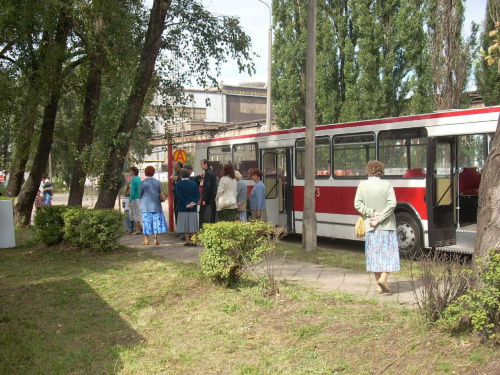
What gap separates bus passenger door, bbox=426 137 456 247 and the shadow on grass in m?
6.88

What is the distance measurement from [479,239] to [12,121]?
42.8ft

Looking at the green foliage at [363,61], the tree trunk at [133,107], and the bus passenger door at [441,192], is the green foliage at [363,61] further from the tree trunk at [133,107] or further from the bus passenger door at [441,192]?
the tree trunk at [133,107]

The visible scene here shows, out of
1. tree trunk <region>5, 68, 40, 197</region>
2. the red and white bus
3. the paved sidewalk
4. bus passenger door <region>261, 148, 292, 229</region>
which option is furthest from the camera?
bus passenger door <region>261, 148, 292, 229</region>

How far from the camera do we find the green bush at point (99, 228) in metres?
11.2

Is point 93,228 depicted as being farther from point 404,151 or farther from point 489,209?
point 489,209

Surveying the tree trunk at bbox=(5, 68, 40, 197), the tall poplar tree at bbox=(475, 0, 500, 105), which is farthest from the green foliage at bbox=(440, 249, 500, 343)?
the tall poplar tree at bbox=(475, 0, 500, 105)

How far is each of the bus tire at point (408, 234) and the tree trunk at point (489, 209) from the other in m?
6.79

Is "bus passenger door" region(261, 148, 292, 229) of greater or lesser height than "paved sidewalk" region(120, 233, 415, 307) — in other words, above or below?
above

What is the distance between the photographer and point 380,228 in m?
7.38

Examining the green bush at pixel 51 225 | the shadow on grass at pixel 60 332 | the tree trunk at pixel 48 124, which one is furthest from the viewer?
the tree trunk at pixel 48 124

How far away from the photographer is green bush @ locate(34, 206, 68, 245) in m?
12.1

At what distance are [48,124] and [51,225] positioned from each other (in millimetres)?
5013

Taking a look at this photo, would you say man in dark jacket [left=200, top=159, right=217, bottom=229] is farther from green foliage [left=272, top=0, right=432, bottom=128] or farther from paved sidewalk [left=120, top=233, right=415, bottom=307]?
green foliage [left=272, top=0, right=432, bottom=128]

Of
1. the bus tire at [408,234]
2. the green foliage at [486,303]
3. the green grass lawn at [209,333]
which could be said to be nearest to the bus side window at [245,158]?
the bus tire at [408,234]
